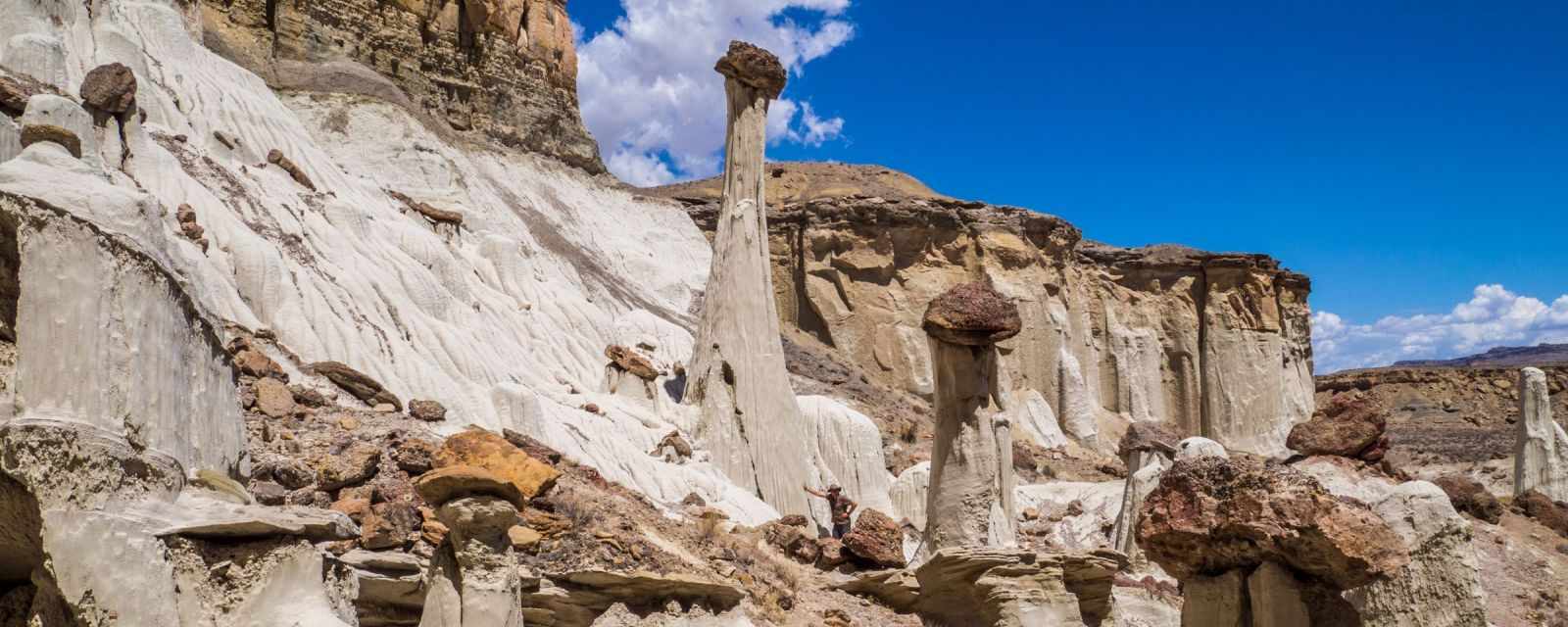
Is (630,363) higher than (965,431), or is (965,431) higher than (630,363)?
(630,363)

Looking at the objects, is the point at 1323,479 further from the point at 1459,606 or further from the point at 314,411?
the point at 314,411

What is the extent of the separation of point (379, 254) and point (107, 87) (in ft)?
19.1

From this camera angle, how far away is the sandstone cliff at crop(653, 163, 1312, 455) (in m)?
42.5

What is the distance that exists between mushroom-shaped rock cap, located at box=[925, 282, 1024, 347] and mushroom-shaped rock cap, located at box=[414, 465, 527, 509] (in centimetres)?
544

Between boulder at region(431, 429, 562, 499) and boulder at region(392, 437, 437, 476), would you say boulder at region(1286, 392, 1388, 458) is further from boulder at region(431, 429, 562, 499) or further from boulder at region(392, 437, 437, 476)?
boulder at region(392, 437, 437, 476)

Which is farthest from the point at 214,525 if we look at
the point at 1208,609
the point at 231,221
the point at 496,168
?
the point at 496,168

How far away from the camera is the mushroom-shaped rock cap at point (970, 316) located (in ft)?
37.7

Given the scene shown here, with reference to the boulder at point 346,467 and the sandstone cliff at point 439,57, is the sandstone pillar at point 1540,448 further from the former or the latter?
the sandstone cliff at point 439,57

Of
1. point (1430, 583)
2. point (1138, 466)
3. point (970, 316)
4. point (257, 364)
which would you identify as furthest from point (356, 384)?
point (1138, 466)

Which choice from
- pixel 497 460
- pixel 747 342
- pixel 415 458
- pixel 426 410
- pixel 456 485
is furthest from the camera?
pixel 747 342

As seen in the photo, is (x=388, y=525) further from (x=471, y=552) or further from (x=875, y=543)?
(x=875, y=543)

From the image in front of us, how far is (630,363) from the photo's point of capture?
71.9 feet

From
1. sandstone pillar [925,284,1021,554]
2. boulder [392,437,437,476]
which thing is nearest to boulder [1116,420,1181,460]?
sandstone pillar [925,284,1021,554]

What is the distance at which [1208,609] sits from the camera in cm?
593
